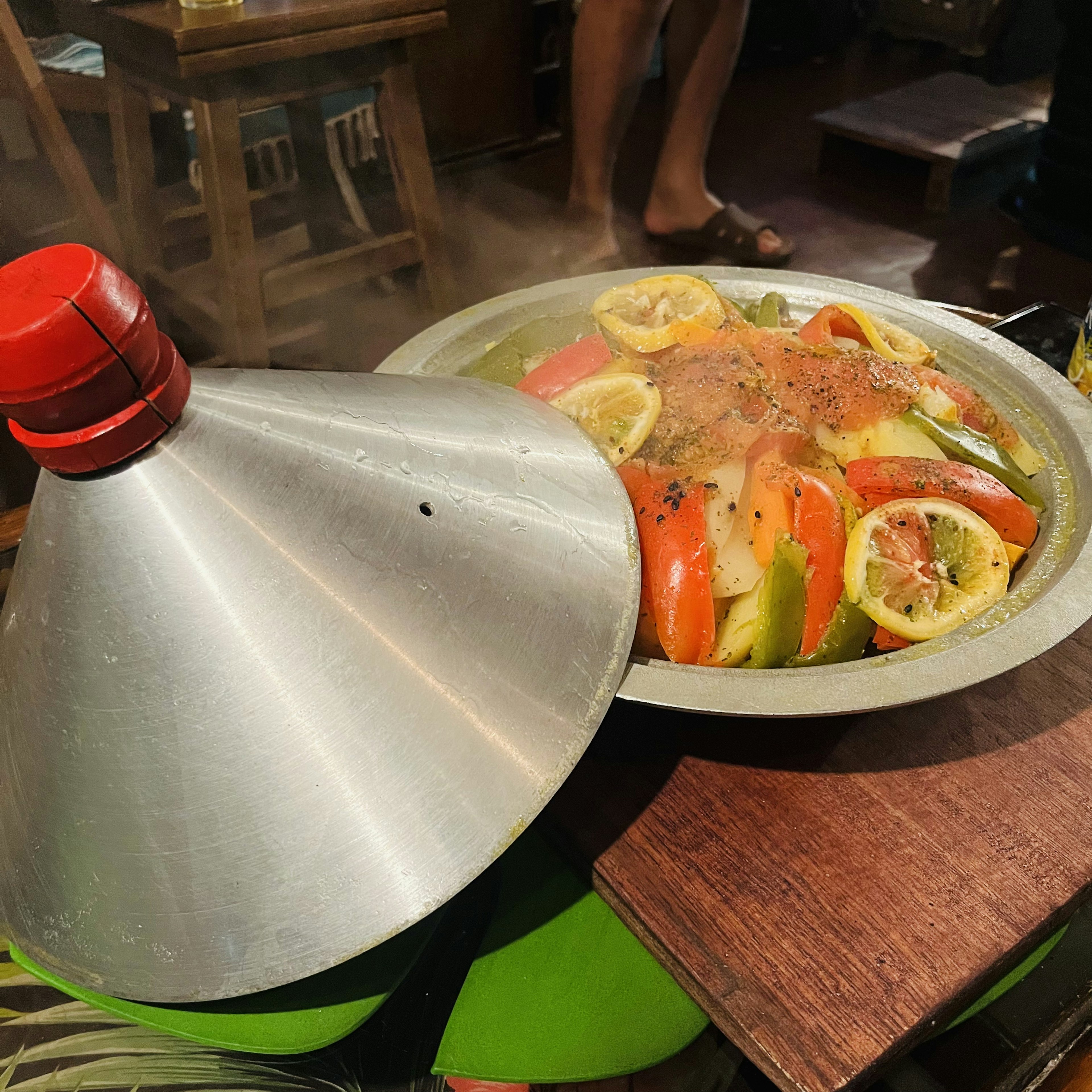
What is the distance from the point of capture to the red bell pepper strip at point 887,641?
970 millimetres

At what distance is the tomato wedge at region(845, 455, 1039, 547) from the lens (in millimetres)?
1038

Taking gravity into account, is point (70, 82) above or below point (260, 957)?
above

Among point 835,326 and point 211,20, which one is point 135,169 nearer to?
point 211,20

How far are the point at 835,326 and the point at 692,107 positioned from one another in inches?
89.4

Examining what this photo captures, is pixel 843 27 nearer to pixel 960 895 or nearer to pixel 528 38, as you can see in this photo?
pixel 528 38

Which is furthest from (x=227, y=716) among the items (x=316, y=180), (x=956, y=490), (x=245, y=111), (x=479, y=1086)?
(x=316, y=180)

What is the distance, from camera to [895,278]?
3.36 metres

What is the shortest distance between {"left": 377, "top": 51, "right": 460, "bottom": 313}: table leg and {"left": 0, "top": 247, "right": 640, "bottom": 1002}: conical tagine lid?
1.97 m

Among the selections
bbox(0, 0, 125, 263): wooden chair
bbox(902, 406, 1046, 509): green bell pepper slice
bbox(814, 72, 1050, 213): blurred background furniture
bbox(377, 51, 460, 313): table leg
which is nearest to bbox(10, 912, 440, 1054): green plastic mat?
bbox(902, 406, 1046, 509): green bell pepper slice

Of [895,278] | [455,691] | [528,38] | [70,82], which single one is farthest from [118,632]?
[528,38]

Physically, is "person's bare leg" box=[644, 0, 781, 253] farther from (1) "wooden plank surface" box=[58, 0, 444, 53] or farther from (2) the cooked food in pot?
(2) the cooked food in pot

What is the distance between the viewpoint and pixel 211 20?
190 centimetres

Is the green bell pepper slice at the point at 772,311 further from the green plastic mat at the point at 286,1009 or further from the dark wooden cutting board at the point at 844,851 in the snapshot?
the green plastic mat at the point at 286,1009

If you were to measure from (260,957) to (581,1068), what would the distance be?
382 mm
